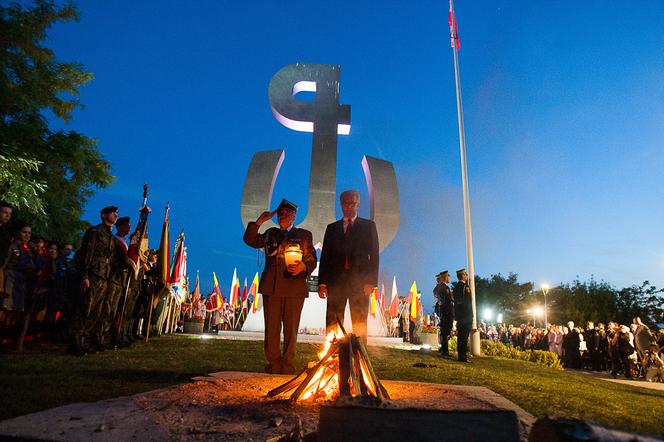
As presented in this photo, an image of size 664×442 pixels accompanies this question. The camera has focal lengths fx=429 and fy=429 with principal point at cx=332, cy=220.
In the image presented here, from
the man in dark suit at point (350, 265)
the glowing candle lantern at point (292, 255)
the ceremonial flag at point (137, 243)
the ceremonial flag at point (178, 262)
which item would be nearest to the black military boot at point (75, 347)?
the ceremonial flag at point (137, 243)

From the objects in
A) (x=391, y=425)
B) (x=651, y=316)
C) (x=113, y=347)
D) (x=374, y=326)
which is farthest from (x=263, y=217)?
(x=651, y=316)

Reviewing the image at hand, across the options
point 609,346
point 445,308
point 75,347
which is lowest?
point 75,347

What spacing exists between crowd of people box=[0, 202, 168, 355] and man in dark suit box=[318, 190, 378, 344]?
3738mm

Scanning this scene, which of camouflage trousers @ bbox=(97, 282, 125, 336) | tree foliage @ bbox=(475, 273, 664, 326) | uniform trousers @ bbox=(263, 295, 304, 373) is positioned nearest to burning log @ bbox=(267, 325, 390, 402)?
uniform trousers @ bbox=(263, 295, 304, 373)

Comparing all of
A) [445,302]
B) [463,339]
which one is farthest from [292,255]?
[445,302]

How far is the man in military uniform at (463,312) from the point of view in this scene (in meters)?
9.36

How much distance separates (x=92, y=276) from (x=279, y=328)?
3.48 metres

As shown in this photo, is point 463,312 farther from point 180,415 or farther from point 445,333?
point 180,415

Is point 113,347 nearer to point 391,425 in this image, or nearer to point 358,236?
point 358,236

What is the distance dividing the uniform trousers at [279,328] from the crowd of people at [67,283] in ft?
10.4

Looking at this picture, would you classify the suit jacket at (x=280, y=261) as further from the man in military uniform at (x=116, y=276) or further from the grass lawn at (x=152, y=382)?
the man in military uniform at (x=116, y=276)

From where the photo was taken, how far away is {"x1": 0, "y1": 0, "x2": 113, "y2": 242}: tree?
13.6m

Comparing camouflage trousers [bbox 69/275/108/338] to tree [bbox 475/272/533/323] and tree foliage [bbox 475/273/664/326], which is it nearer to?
tree foliage [bbox 475/273/664/326]

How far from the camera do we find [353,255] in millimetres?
4754
